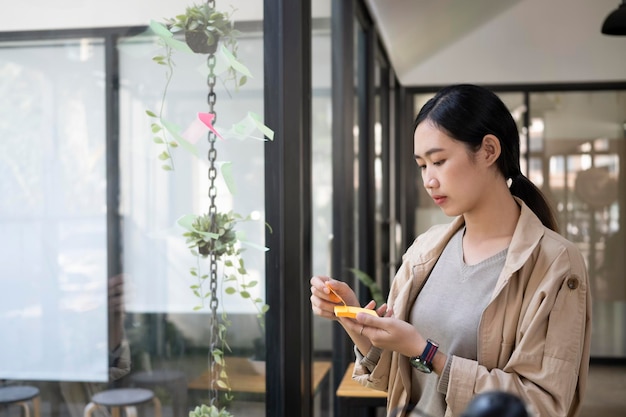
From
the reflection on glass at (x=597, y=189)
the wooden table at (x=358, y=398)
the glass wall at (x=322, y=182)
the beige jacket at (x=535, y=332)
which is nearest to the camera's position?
the beige jacket at (x=535, y=332)

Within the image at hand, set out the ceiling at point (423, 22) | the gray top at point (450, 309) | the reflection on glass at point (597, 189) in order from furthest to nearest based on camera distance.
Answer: the reflection on glass at point (597, 189) < the ceiling at point (423, 22) < the gray top at point (450, 309)

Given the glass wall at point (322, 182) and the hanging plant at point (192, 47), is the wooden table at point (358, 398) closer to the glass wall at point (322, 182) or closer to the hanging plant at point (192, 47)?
the glass wall at point (322, 182)

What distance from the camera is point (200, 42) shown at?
1745mm

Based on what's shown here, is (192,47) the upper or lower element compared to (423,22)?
lower

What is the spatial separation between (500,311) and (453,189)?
24cm

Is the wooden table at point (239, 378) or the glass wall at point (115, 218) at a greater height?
the glass wall at point (115, 218)

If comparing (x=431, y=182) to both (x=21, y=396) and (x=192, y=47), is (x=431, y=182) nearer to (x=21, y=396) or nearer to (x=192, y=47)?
(x=192, y=47)

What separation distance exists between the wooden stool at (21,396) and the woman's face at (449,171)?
75 cm

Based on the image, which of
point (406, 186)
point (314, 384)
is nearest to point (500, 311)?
point (314, 384)

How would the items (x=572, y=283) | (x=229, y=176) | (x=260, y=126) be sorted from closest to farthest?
(x=572, y=283)
(x=229, y=176)
(x=260, y=126)

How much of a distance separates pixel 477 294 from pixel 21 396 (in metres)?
A: 0.80

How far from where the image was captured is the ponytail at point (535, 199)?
1590mm

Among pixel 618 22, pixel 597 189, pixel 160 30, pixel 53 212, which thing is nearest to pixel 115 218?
pixel 53 212

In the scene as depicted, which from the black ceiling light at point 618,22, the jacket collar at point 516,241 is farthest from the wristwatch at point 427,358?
the black ceiling light at point 618,22
